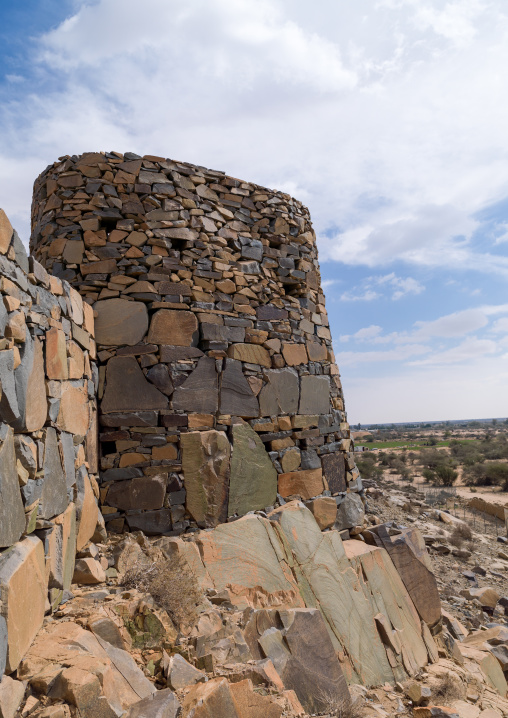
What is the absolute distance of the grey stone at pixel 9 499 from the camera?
2584mm

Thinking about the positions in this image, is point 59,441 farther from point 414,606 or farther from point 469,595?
point 469,595

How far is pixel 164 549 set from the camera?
14.8 ft

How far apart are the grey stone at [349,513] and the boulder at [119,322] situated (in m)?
3.31

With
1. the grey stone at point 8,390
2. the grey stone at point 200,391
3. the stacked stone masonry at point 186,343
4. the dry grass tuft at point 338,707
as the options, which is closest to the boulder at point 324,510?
the stacked stone masonry at point 186,343

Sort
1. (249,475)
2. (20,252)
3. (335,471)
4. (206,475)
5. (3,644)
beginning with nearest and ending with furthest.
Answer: (3,644) < (20,252) < (206,475) < (249,475) < (335,471)

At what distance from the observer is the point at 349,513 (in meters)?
6.36

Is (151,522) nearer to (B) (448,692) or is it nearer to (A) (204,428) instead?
(A) (204,428)

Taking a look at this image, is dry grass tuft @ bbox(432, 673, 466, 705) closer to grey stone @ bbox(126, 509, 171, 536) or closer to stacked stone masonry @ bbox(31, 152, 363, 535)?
stacked stone masonry @ bbox(31, 152, 363, 535)

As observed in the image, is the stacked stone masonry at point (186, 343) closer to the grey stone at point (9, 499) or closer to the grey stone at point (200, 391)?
the grey stone at point (200, 391)

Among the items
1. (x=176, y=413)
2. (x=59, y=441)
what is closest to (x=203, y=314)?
(x=176, y=413)

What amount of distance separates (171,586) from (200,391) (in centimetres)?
219

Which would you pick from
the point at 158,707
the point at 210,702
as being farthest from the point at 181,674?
the point at 158,707

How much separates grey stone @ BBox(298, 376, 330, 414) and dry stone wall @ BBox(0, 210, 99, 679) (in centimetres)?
276

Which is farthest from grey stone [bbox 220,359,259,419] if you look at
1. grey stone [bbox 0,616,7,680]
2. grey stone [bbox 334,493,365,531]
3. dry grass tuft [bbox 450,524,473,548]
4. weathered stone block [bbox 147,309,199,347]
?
dry grass tuft [bbox 450,524,473,548]
